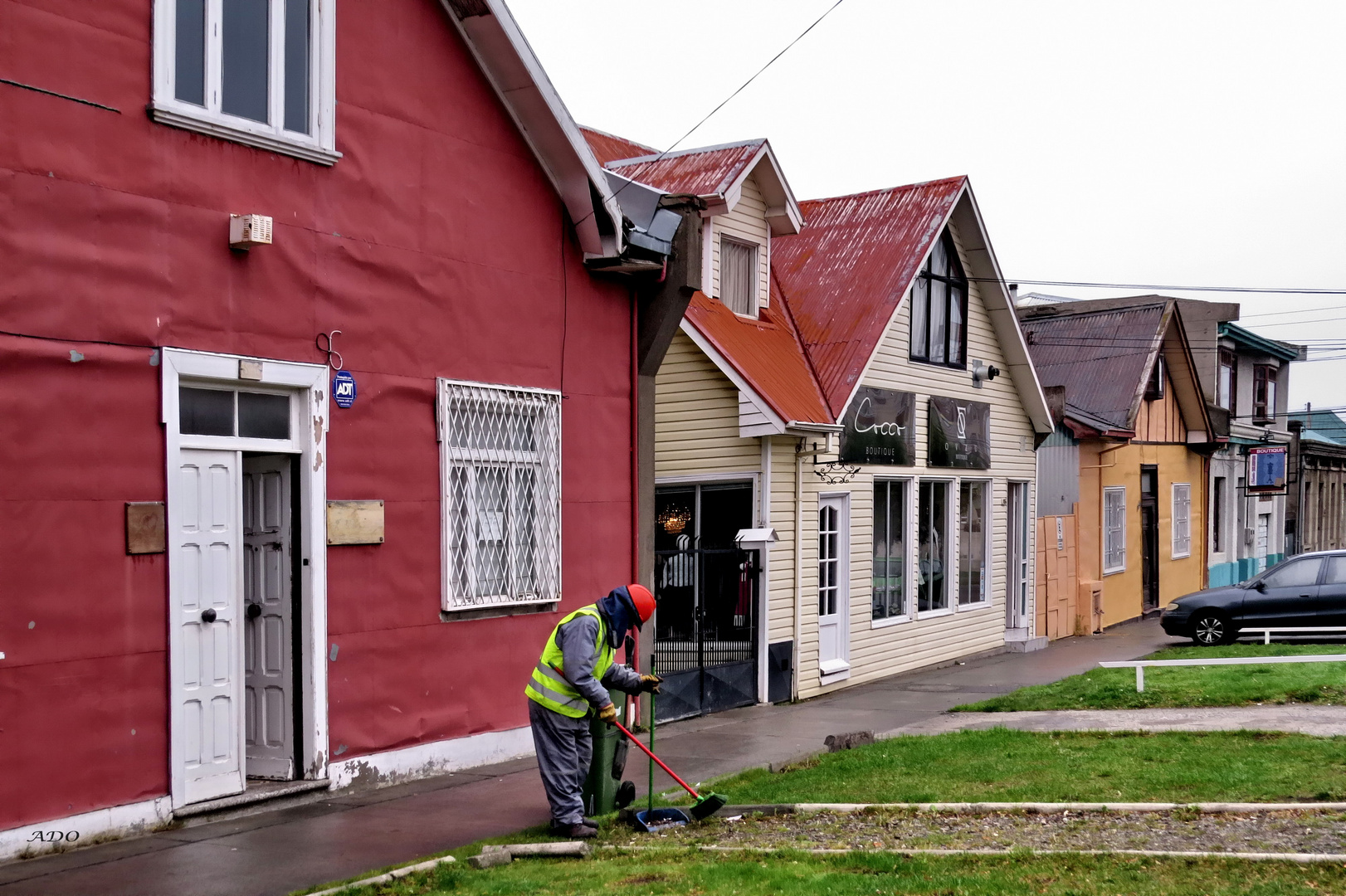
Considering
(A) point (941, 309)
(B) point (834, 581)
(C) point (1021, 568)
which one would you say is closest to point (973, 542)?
(C) point (1021, 568)

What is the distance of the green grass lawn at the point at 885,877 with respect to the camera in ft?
21.3

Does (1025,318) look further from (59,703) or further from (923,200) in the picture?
(59,703)

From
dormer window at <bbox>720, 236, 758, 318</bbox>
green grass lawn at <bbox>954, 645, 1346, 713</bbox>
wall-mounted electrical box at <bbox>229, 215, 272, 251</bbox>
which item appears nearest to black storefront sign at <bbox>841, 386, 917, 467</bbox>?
dormer window at <bbox>720, 236, 758, 318</bbox>

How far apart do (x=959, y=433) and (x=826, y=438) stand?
460 cm

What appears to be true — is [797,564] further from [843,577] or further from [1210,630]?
[1210,630]

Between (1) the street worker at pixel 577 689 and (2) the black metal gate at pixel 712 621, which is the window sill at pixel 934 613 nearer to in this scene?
(2) the black metal gate at pixel 712 621

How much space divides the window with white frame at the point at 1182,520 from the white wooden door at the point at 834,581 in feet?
49.6

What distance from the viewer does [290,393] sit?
9.44m

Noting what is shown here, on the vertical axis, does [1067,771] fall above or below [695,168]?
below

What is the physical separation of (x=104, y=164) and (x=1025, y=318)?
2566 centimetres

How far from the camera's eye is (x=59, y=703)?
773cm

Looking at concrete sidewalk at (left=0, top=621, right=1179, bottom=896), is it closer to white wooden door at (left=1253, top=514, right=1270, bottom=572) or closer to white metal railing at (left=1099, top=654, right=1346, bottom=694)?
white metal railing at (left=1099, top=654, right=1346, bottom=694)

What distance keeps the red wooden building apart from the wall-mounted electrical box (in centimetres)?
5

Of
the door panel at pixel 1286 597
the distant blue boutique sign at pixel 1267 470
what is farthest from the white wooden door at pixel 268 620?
the distant blue boutique sign at pixel 1267 470
